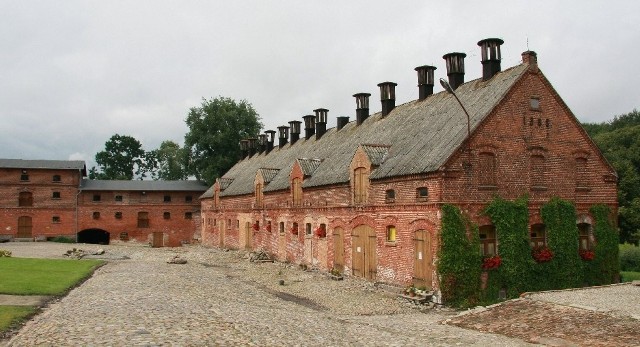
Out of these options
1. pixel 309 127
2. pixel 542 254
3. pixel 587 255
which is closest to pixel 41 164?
pixel 309 127

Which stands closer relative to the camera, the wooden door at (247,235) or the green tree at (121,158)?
the wooden door at (247,235)

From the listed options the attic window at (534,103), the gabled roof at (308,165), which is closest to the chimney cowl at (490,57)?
the attic window at (534,103)

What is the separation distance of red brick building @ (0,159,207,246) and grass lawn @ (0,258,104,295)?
25.6 metres

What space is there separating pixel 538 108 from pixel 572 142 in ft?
7.36

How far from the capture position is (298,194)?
32.4 meters

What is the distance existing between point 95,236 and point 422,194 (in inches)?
1840

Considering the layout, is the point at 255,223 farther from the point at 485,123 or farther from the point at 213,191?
the point at 485,123

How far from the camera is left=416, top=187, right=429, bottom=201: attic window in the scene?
804 inches

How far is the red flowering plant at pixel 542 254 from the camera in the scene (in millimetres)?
20688

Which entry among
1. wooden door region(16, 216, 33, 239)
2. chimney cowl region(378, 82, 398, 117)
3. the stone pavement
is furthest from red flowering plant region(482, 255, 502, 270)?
wooden door region(16, 216, 33, 239)

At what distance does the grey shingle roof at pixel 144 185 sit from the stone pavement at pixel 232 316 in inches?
1265

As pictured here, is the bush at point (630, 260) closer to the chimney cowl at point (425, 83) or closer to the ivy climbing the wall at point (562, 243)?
the ivy climbing the wall at point (562, 243)

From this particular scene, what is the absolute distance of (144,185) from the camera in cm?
5850

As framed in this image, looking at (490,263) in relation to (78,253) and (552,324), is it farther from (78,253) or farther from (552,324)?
(78,253)
